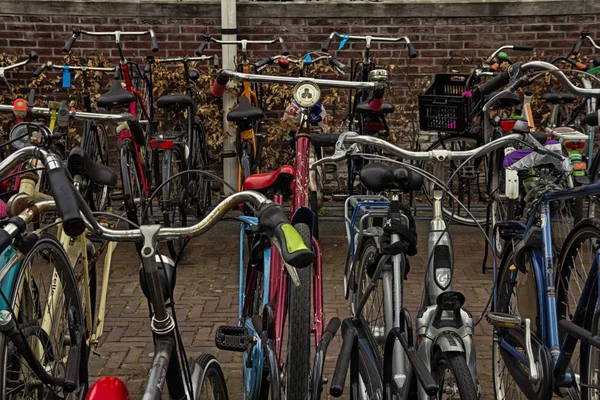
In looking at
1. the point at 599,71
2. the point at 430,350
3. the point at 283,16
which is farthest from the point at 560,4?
the point at 430,350

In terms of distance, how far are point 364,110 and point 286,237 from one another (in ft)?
12.1

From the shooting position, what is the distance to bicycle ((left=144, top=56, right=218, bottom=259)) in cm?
550

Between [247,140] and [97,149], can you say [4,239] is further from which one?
[97,149]

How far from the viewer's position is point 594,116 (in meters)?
4.11

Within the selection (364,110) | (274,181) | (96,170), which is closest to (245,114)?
(364,110)

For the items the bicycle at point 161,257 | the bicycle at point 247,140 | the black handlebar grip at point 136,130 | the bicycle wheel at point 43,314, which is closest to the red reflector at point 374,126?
the bicycle at point 247,140

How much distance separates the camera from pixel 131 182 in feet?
18.1

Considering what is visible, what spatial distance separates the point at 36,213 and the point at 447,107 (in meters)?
1.83

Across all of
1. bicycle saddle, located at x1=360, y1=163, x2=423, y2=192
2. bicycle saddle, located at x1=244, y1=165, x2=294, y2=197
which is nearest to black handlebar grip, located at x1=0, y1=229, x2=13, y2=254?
bicycle saddle, located at x1=244, y1=165, x2=294, y2=197

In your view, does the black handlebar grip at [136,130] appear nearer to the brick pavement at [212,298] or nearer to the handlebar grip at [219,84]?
the handlebar grip at [219,84]

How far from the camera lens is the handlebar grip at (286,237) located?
5.32 ft

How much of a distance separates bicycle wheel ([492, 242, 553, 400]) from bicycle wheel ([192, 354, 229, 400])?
1224mm

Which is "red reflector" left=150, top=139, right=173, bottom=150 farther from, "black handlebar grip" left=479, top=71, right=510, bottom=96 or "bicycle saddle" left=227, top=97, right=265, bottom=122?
"black handlebar grip" left=479, top=71, right=510, bottom=96

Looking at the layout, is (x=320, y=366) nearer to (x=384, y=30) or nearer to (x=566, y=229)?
(x=566, y=229)
